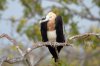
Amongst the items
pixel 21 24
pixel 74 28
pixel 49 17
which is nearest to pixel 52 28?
pixel 49 17

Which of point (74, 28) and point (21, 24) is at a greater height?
point (21, 24)

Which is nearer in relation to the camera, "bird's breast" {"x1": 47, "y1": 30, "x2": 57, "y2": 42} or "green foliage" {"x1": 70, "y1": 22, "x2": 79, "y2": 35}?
"bird's breast" {"x1": 47, "y1": 30, "x2": 57, "y2": 42}

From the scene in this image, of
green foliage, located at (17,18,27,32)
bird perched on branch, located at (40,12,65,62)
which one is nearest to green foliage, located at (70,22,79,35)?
green foliage, located at (17,18,27,32)

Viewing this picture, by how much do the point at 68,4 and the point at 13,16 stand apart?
179cm

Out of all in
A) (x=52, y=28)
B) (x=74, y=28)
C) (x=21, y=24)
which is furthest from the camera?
(x=21, y=24)

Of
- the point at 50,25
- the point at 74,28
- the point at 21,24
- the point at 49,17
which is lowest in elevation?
the point at 74,28

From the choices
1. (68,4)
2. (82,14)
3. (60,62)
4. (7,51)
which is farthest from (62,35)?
(82,14)

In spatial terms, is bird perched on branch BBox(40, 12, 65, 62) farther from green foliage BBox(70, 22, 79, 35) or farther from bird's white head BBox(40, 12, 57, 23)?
green foliage BBox(70, 22, 79, 35)

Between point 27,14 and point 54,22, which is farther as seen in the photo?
point 27,14

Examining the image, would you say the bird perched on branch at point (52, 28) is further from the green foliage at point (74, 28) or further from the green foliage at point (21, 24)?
the green foliage at point (21, 24)

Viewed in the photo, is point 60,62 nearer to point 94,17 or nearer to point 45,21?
point 45,21

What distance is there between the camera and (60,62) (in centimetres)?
525

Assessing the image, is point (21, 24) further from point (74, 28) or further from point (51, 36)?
point (51, 36)

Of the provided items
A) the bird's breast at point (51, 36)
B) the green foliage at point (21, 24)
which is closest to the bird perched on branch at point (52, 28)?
the bird's breast at point (51, 36)
